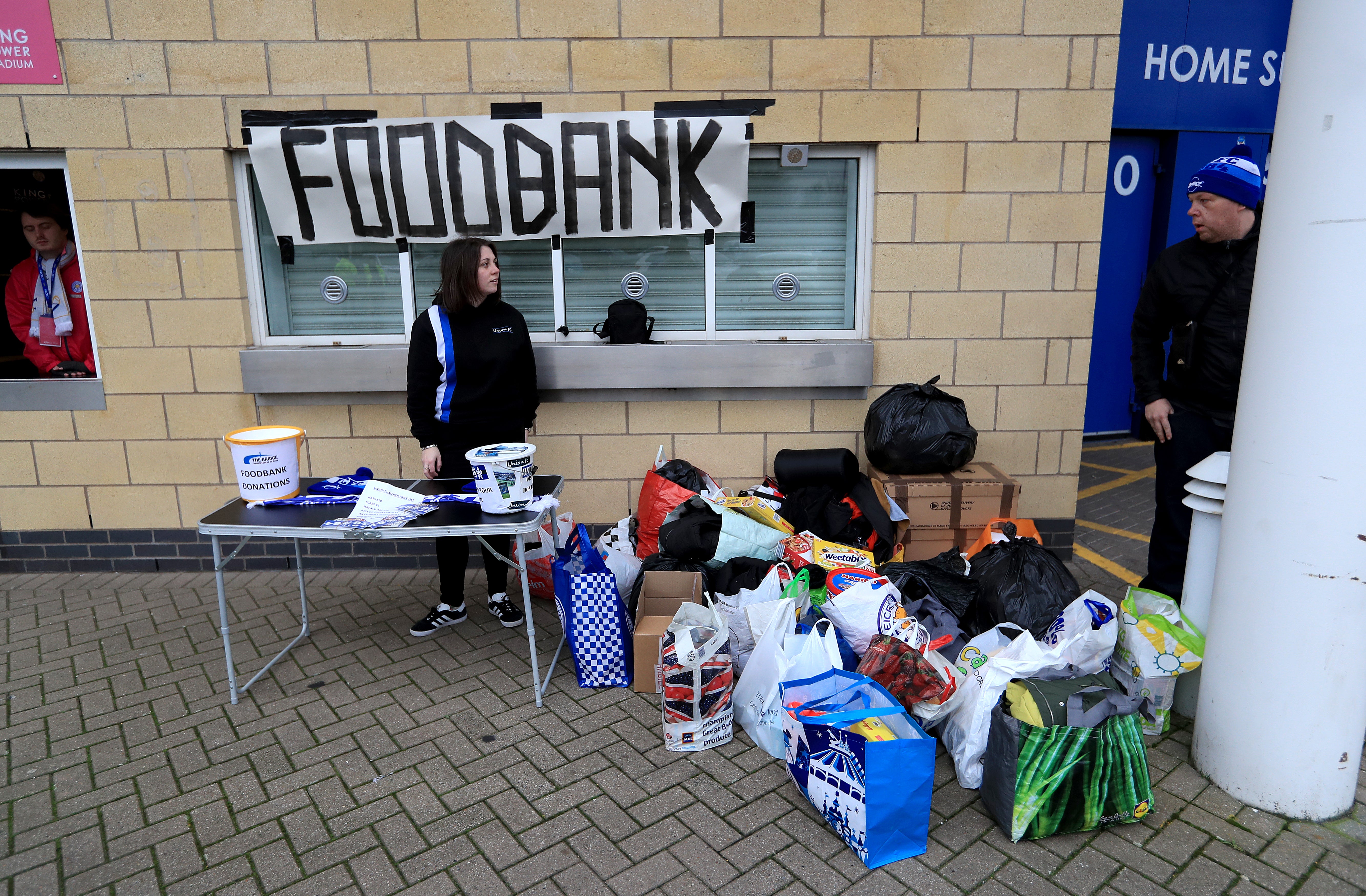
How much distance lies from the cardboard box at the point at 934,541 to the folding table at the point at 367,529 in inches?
71.9

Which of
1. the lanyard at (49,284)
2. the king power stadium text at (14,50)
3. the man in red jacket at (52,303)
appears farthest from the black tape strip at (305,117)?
the lanyard at (49,284)

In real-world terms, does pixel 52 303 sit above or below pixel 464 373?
above

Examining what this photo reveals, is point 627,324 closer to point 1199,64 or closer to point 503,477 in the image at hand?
point 503,477

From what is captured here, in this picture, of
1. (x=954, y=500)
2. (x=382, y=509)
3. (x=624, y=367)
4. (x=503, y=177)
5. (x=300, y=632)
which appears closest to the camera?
(x=382, y=509)

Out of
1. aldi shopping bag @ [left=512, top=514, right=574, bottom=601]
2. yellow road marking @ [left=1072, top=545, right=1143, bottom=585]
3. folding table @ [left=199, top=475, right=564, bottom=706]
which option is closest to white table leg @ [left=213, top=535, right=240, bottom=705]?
folding table @ [left=199, top=475, right=564, bottom=706]

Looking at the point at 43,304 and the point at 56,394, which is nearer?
the point at 56,394

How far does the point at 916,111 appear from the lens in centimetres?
424

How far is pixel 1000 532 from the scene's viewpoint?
12.5 feet

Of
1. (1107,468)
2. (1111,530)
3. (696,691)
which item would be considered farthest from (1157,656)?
(1107,468)

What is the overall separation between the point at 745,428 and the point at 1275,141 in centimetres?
275

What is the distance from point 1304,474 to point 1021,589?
1.19 meters

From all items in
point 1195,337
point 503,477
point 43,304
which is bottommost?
point 503,477

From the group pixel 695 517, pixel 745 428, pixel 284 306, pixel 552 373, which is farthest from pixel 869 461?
pixel 284 306

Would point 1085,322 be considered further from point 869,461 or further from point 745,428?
point 745,428
